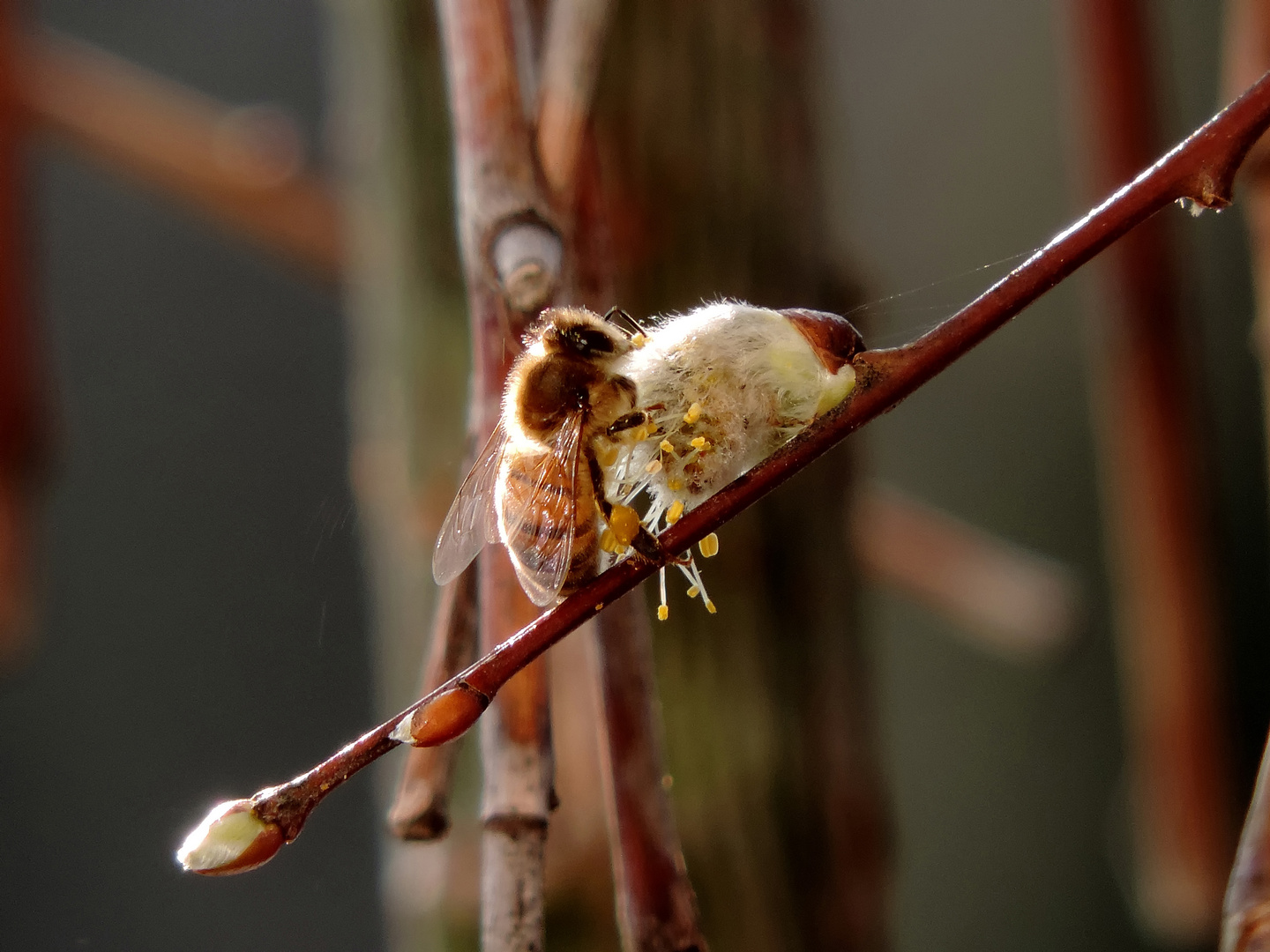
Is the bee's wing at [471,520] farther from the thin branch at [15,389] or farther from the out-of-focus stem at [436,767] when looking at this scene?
the thin branch at [15,389]

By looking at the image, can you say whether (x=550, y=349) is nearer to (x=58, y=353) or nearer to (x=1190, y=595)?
(x=1190, y=595)

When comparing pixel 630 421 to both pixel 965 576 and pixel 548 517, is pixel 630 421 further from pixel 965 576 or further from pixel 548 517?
pixel 965 576

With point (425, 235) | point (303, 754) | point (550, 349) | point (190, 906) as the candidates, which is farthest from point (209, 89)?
point (550, 349)

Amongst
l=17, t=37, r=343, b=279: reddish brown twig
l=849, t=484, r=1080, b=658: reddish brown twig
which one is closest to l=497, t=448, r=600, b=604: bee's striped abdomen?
l=849, t=484, r=1080, b=658: reddish brown twig

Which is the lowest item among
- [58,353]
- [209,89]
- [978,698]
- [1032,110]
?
[978,698]

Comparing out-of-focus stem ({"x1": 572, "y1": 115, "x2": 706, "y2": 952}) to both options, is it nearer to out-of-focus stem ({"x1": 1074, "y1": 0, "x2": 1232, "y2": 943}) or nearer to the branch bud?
the branch bud

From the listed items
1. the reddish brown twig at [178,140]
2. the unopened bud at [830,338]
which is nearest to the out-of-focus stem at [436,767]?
the unopened bud at [830,338]

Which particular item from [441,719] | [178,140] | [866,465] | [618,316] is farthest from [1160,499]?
[178,140]
